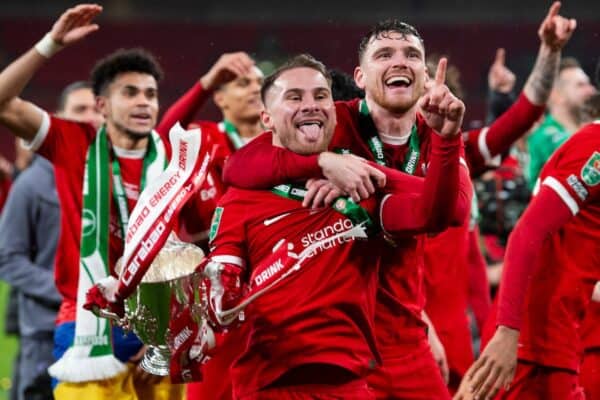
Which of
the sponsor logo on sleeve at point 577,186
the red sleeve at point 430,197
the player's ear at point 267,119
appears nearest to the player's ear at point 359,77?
the player's ear at point 267,119

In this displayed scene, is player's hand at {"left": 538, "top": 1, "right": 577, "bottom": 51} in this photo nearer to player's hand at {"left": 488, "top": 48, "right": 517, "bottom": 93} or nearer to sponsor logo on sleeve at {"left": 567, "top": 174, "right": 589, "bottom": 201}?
sponsor logo on sleeve at {"left": 567, "top": 174, "right": 589, "bottom": 201}

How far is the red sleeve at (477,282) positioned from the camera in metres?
6.32

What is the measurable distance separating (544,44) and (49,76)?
22.2m

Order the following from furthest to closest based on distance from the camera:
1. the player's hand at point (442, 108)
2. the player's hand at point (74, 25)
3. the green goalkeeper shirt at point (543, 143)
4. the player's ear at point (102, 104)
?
1. the green goalkeeper shirt at point (543, 143)
2. the player's ear at point (102, 104)
3. the player's hand at point (74, 25)
4. the player's hand at point (442, 108)

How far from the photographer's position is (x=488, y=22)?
26.7m

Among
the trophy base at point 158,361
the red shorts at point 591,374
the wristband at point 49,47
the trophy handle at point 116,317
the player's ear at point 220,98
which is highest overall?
the wristband at point 49,47

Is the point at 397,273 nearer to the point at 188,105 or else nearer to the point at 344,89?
the point at 344,89

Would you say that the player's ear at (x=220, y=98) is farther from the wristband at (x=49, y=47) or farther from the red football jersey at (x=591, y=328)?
the red football jersey at (x=591, y=328)

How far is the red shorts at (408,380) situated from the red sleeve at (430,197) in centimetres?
67

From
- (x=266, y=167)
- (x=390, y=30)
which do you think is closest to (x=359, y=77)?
(x=390, y=30)

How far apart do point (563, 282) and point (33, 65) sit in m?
2.26

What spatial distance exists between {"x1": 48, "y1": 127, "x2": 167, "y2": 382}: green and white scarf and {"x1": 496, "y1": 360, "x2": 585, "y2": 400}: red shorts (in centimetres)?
173

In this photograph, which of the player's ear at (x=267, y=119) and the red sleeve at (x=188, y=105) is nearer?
the player's ear at (x=267, y=119)

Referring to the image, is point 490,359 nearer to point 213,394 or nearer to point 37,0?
point 213,394
